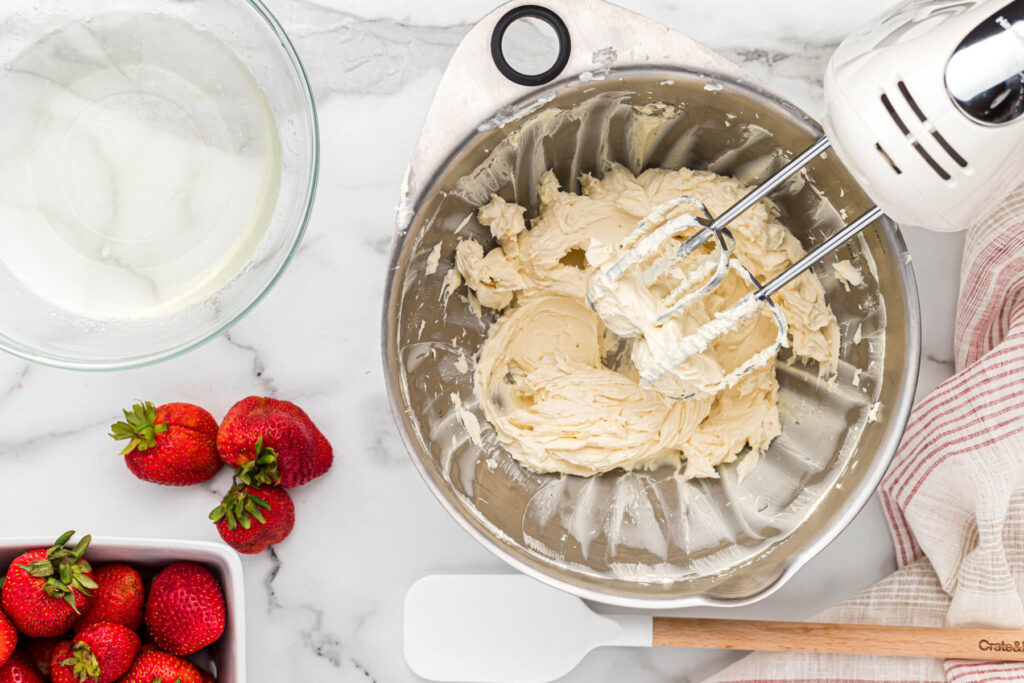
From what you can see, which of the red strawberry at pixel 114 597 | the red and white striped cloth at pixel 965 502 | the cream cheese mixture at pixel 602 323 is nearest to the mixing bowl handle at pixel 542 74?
the cream cheese mixture at pixel 602 323

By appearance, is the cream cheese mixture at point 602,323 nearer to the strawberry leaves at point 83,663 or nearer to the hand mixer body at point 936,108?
the hand mixer body at point 936,108

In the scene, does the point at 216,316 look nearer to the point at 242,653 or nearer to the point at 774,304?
the point at 242,653

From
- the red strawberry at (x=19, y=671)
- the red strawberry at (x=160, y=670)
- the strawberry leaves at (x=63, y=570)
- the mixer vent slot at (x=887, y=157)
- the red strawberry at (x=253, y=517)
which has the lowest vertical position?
the red strawberry at (x=19, y=671)

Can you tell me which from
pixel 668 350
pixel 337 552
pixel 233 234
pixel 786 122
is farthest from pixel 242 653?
pixel 786 122

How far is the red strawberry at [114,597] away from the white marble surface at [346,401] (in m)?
0.10

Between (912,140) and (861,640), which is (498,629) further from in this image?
(912,140)

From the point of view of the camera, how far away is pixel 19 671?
3.42 ft

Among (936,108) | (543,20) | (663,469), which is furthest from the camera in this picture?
(663,469)

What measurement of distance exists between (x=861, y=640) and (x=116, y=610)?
3.16 ft

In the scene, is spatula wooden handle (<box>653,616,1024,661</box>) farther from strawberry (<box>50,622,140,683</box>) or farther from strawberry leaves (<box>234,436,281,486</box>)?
strawberry (<box>50,622,140,683</box>)

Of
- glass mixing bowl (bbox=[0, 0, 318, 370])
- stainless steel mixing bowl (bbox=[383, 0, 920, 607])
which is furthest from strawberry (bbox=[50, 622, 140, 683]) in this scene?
stainless steel mixing bowl (bbox=[383, 0, 920, 607])

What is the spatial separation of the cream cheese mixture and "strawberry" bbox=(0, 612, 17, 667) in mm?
646

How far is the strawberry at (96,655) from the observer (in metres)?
1.00

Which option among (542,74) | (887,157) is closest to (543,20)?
(542,74)
